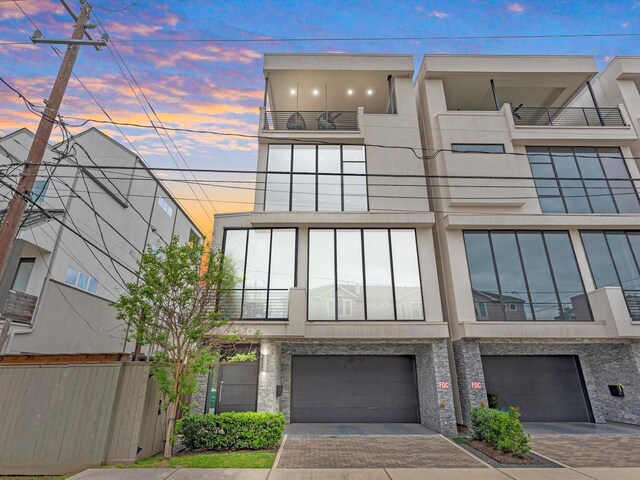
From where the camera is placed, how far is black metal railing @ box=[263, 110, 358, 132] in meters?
14.1

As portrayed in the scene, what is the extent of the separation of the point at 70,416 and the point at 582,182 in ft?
60.2

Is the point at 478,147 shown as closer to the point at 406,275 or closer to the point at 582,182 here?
the point at 582,182

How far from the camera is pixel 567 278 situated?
11500 millimetres

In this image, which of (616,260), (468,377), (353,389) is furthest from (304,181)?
(616,260)

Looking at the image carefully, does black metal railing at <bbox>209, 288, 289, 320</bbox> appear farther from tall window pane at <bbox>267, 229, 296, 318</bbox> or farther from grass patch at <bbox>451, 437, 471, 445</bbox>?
grass patch at <bbox>451, 437, 471, 445</bbox>

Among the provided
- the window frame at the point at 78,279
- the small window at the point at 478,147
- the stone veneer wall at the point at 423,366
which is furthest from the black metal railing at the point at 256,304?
the small window at the point at 478,147

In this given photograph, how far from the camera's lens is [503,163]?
12.6m

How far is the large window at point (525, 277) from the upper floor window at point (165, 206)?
61.3 ft

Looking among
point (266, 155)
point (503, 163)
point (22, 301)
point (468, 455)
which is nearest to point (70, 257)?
point (22, 301)

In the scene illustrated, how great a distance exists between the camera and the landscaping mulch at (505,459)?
270 inches

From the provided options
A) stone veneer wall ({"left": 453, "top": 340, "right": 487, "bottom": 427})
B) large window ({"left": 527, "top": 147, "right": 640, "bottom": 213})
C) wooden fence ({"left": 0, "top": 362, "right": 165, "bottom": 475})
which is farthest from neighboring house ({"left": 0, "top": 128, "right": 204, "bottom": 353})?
large window ({"left": 527, "top": 147, "right": 640, "bottom": 213})

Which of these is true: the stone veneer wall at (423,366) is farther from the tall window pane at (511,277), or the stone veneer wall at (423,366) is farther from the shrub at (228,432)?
the shrub at (228,432)

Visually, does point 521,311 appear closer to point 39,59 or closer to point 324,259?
point 324,259

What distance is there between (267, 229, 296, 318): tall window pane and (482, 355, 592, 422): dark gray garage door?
27.2 feet
